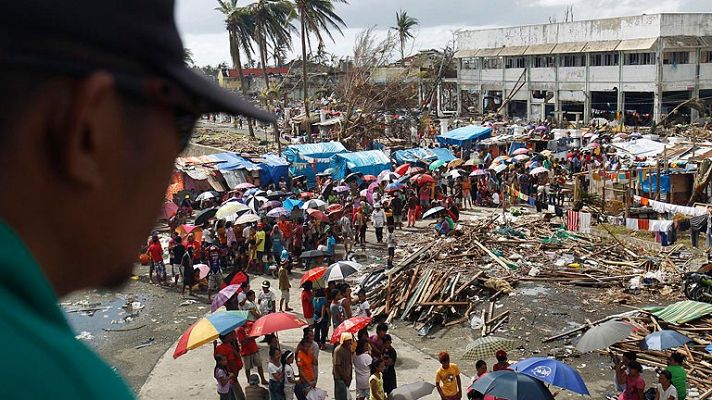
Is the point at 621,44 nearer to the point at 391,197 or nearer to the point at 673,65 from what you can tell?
the point at 673,65

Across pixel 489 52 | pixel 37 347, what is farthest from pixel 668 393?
pixel 489 52

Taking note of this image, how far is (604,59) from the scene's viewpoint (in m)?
45.5

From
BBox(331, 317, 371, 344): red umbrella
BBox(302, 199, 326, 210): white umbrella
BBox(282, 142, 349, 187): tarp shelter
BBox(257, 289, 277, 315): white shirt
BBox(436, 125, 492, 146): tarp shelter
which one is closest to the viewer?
BBox(331, 317, 371, 344): red umbrella

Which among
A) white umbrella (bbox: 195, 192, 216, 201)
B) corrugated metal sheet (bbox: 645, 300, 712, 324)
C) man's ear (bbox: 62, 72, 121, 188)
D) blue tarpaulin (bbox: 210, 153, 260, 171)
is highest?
man's ear (bbox: 62, 72, 121, 188)

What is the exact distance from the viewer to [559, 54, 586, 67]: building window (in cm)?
4731

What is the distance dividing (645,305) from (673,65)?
32917 mm

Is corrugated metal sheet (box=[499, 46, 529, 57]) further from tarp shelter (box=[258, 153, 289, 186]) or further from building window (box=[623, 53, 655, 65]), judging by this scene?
tarp shelter (box=[258, 153, 289, 186])

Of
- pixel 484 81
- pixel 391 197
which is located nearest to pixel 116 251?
pixel 391 197

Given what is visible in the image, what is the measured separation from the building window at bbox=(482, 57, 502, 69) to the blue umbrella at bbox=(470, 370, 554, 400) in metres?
50.0

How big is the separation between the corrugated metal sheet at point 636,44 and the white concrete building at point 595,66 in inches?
2.2

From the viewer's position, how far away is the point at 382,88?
1422 inches

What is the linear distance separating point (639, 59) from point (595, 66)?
12.2 feet

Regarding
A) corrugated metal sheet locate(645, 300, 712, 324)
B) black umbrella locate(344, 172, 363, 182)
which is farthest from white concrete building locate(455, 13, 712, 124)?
corrugated metal sheet locate(645, 300, 712, 324)

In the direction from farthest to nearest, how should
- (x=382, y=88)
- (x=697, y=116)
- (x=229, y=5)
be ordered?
1. (x=229, y=5)
2. (x=697, y=116)
3. (x=382, y=88)
